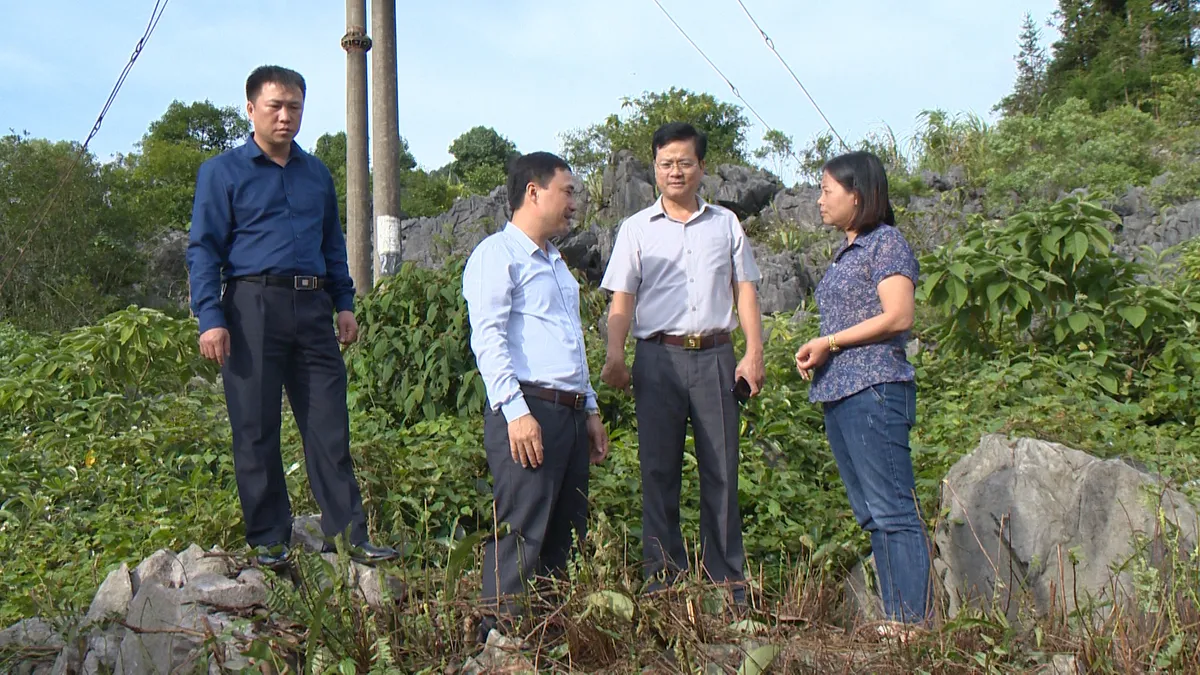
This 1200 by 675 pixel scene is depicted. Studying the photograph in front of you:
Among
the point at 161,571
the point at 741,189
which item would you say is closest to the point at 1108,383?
the point at 161,571

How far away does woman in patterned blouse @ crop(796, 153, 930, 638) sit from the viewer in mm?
3006

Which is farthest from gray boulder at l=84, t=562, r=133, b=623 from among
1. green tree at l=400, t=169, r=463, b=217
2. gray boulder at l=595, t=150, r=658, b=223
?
green tree at l=400, t=169, r=463, b=217

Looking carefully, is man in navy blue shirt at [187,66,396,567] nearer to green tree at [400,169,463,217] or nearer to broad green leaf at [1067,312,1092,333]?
broad green leaf at [1067,312,1092,333]

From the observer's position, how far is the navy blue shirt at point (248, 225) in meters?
3.35

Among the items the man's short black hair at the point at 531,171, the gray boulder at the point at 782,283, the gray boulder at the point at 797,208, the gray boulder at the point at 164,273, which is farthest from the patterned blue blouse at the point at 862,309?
the gray boulder at the point at 164,273

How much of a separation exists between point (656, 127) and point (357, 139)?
10.2 metres

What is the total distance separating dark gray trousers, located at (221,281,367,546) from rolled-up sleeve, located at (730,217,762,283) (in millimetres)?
1440

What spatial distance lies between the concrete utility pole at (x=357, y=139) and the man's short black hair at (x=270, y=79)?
358 cm

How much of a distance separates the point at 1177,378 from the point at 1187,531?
2.30m

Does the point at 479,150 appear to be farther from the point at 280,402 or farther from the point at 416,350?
the point at 280,402

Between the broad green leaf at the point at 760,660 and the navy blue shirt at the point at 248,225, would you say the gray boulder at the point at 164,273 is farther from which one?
the broad green leaf at the point at 760,660

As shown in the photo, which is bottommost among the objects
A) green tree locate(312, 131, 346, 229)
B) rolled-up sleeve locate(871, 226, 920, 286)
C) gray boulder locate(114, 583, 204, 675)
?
gray boulder locate(114, 583, 204, 675)

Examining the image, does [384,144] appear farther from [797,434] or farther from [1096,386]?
[1096,386]

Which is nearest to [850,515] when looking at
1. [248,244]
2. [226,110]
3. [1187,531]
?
[1187,531]
